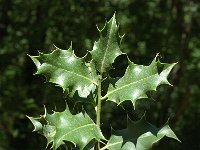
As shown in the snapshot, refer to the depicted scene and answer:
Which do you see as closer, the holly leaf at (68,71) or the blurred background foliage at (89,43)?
the holly leaf at (68,71)

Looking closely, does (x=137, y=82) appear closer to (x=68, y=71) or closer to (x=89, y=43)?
(x=68, y=71)

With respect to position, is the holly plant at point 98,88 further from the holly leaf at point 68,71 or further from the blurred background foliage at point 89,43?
the blurred background foliage at point 89,43

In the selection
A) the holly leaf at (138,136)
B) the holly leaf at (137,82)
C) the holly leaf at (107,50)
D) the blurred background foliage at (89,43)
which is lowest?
the blurred background foliage at (89,43)

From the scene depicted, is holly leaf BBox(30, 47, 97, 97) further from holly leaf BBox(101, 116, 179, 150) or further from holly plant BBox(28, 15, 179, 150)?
holly leaf BBox(101, 116, 179, 150)

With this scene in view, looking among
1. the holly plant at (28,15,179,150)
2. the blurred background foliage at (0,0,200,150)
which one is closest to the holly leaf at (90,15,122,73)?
the holly plant at (28,15,179,150)

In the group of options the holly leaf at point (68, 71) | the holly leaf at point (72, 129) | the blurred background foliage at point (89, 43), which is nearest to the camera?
the holly leaf at point (72, 129)

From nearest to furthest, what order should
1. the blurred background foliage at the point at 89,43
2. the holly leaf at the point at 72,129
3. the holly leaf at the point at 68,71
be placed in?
1. the holly leaf at the point at 72,129
2. the holly leaf at the point at 68,71
3. the blurred background foliage at the point at 89,43

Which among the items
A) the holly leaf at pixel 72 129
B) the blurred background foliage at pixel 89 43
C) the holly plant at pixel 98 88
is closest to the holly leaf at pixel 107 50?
the holly plant at pixel 98 88
